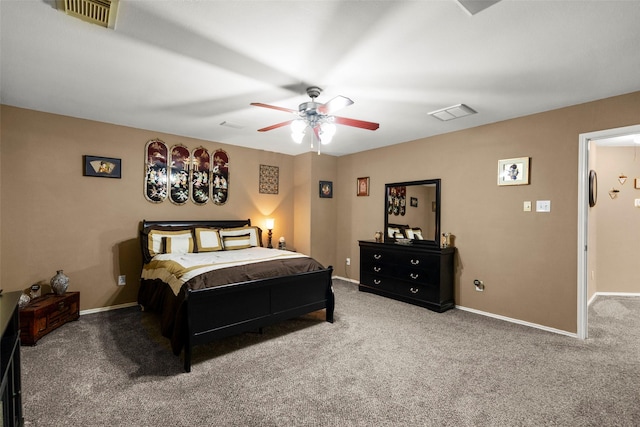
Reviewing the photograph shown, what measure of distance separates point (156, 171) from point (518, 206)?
4821 millimetres

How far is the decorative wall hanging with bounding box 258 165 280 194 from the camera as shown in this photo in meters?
5.49

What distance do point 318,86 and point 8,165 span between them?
3.57 meters

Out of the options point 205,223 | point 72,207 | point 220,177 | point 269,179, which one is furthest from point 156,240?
point 269,179

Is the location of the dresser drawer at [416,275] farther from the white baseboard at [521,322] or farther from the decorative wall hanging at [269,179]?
the decorative wall hanging at [269,179]

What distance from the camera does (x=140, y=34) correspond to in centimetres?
204

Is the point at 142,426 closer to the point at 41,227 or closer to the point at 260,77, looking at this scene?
A: the point at 260,77

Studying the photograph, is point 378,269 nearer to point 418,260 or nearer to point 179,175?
point 418,260

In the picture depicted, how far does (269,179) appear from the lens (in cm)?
559

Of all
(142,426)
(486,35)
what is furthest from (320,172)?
(142,426)

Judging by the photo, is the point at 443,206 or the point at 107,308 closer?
the point at 107,308

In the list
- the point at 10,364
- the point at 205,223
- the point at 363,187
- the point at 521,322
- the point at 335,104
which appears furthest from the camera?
the point at 363,187

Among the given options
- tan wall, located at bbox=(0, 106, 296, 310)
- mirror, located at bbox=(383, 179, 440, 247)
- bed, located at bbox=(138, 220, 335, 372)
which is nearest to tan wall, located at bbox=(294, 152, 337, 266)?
mirror, located at bbox=(383, 179, 440, 247)

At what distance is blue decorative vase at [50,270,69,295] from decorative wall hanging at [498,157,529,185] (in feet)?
17.4

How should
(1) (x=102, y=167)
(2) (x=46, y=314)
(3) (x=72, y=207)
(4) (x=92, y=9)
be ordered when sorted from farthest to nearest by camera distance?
(1) (x=102, y=167)
(3) (x=72, y=207)
(2) (x=46, y=314)
(4) (x=92, y=9)
